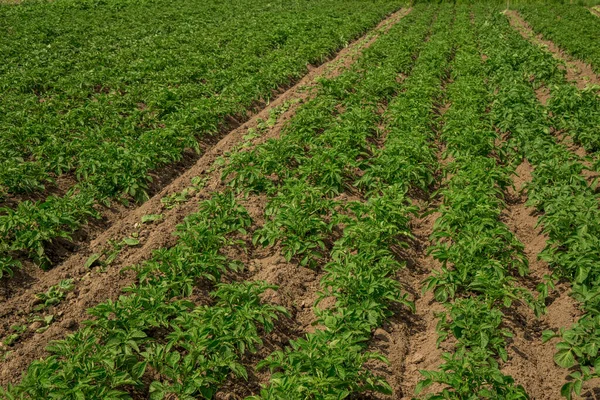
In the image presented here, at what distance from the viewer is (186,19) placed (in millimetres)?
19250

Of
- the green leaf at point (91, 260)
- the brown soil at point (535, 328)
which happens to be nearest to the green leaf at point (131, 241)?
the green leaf at point (91, 260)

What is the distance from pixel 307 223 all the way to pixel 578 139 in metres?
5.37

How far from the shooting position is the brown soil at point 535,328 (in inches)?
162

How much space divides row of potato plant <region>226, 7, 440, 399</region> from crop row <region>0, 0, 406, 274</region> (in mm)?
1712

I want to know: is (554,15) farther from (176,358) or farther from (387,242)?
(176,358)

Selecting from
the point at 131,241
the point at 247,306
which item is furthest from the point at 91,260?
the point at 247,306

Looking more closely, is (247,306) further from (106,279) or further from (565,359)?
(565,359)

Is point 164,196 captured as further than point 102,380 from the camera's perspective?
Yes

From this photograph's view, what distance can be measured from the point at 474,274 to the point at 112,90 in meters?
8.59

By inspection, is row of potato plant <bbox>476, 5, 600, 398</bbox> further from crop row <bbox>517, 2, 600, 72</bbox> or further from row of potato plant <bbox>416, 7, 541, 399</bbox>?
crop row <bbox>517, 2, 600, 72</bbox>

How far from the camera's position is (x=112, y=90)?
34.5 ft

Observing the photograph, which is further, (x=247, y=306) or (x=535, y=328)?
(x=535, y=328)

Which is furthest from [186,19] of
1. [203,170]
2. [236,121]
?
[203,170]

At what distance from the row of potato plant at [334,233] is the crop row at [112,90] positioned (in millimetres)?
1712
